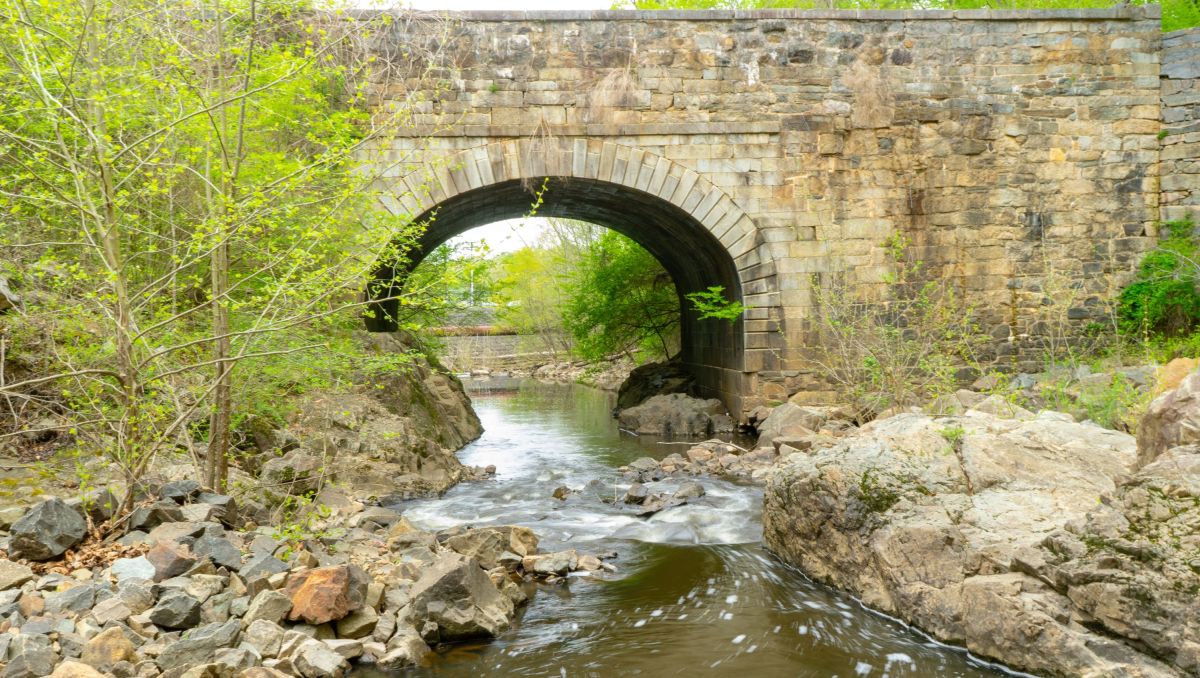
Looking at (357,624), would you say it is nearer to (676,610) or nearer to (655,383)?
(676,610)

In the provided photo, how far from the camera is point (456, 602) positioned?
409cm

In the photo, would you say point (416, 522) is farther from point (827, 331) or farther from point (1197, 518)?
point (827, 331)

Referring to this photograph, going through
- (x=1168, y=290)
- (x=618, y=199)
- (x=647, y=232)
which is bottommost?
(x=1168, y=290)

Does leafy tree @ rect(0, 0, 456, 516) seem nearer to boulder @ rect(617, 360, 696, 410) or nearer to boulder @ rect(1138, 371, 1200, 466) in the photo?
boulder @ rect(1138, 371, 1200, 466)

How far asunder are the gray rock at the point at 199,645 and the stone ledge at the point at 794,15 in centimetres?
783

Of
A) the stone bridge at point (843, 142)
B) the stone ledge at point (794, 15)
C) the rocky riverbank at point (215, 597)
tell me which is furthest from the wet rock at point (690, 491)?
the stone ledge at point (794, 15)

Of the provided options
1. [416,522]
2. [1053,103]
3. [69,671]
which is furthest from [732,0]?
[69,671]

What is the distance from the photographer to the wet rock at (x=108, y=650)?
312cm

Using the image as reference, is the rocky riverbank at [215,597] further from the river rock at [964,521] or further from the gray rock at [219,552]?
the river rock at [964,521]

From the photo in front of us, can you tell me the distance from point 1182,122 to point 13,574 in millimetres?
12387

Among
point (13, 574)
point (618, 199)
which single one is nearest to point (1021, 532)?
point (13, 574)

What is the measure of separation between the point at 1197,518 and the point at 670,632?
2300mm

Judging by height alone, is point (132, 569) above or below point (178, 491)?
below

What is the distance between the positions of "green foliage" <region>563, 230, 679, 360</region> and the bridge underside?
1649mm
